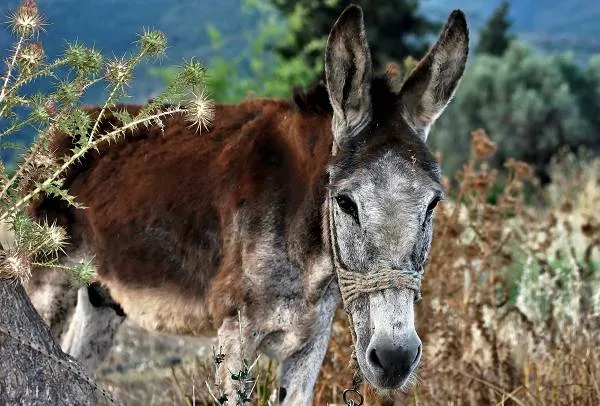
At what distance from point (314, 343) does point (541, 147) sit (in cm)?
2078

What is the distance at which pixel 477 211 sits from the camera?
6.21 metres

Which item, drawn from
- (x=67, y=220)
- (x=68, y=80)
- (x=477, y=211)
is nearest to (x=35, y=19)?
(x=68, y=80)

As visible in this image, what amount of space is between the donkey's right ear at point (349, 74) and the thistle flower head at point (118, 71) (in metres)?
0.79

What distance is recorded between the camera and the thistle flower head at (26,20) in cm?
283

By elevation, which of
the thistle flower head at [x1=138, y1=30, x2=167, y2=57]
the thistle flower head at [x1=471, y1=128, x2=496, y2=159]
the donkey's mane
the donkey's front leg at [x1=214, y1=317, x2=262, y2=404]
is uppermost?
the thistle flower head at [x1=471, y1=128, x2=496, y2=159]

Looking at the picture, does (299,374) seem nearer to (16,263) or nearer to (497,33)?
(16,263)

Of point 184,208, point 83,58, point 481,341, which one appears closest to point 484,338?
point 481,341

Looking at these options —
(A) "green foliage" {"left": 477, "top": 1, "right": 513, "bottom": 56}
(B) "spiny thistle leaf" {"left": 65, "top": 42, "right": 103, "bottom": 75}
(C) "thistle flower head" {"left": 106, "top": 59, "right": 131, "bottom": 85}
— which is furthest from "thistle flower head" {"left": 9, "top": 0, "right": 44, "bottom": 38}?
(A) "green foliage" {"left": 477, "top": 1, "right": 513, "bottom": 56}

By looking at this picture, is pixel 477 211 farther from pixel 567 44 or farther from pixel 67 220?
pixel 567 44

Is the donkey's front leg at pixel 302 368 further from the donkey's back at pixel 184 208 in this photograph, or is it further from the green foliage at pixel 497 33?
the green foliage at pixel 497 33

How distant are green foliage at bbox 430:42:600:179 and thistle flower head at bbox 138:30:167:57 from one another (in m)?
20.6

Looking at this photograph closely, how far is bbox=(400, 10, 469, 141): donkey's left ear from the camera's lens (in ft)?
11.4

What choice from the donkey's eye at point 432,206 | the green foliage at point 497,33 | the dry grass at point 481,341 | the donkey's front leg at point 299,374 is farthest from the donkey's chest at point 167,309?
the green foliage at point 497,33

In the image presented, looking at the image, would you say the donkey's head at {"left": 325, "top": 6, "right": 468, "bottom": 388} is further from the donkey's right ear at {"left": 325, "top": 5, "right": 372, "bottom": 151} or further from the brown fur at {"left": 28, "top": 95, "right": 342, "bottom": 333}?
the brown fur at {"left": 28, "top": 95, "right": 342, "bottom": 333}
